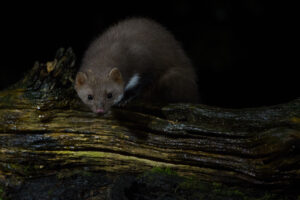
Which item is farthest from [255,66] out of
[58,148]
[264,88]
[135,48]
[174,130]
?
[58,148]

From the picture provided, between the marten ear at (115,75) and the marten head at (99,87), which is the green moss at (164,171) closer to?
the marten head at (99,87)

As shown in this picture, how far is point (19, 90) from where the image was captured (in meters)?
3.35

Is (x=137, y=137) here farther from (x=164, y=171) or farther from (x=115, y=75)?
(x=115, y=75)

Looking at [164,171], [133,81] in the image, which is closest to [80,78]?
[133,81]

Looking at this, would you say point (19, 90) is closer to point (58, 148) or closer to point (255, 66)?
point (58, 148)

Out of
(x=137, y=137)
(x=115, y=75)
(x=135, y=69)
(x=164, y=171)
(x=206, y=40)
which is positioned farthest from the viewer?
(x=206, y=40)

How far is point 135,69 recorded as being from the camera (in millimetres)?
3490

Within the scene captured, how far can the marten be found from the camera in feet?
10.5

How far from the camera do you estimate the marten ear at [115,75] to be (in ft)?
10.4

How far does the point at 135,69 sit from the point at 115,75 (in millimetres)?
360

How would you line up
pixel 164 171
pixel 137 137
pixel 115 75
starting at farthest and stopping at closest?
pixel 115 75 < pixel 137 137 < pixel 164 171

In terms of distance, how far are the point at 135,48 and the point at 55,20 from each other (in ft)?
9.01

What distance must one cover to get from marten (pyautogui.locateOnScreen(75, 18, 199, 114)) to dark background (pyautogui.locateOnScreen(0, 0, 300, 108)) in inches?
67.3

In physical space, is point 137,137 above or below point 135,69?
below
